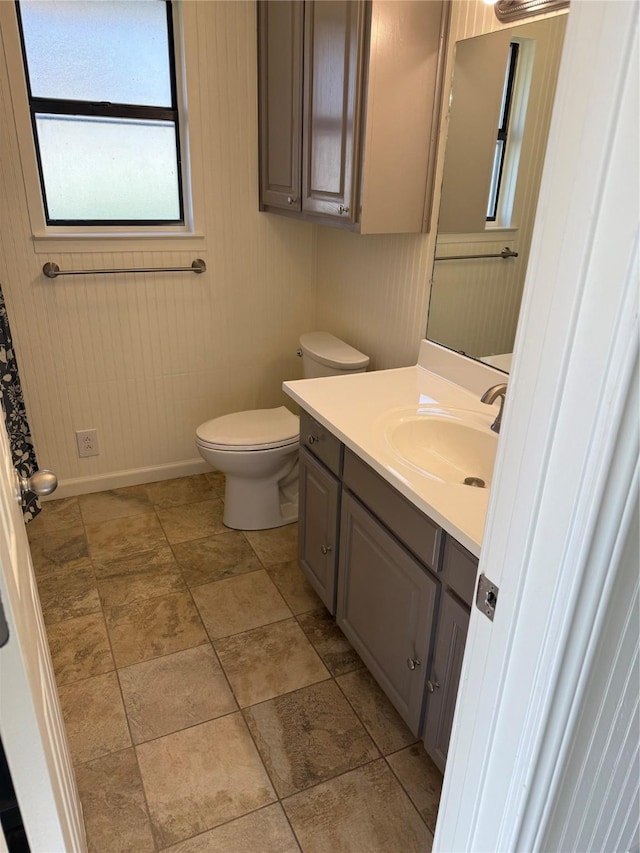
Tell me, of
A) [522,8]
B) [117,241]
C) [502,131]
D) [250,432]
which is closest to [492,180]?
[502,131]

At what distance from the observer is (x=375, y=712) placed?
5.75 ft

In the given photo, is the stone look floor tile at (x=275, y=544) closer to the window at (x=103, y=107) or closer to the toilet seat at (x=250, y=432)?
the toilet seat at (x=250, y=432)

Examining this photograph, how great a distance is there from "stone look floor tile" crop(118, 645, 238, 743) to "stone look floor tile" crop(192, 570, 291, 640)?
126mm

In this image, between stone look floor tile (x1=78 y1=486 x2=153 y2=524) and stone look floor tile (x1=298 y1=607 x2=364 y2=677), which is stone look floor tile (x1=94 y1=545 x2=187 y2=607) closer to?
stone look floor tile (x1=78 y1=486 x2=153 y2=524)

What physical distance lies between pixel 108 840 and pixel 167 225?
2269 mm

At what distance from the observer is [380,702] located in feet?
5.87

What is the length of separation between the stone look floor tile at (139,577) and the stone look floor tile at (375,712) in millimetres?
751

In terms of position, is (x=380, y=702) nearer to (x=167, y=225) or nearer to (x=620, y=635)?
(x=620, y=635)

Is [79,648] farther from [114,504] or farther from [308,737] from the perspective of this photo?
[114,504]

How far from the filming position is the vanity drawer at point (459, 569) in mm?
1240

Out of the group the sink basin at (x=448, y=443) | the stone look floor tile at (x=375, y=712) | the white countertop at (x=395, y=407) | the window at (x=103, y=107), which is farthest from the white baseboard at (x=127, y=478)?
the sink basin at (x=448, y=443)

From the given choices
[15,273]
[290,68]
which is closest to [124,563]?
[15,273]

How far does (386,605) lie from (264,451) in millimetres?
953

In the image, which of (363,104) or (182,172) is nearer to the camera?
(363,104)
